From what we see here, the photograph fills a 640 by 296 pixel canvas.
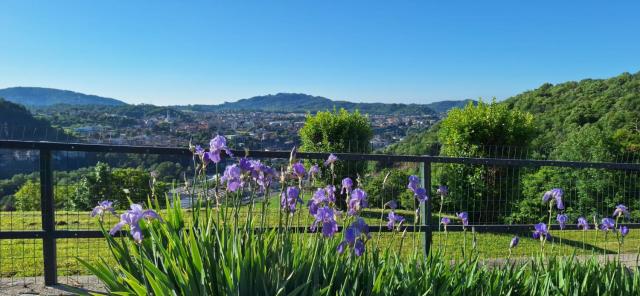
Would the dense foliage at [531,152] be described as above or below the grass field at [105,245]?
above

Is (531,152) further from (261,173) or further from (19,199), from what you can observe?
(261,173)

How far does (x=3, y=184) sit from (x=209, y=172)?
2.60m

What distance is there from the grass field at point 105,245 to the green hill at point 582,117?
2755 millimetres

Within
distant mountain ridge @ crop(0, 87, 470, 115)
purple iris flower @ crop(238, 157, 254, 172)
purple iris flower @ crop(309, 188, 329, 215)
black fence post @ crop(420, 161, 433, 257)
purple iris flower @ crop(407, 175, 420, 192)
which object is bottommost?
black fence post @ crop(420, 161, 433, 257)

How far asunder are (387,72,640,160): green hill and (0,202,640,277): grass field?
2.75 meters

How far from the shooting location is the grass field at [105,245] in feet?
15.9

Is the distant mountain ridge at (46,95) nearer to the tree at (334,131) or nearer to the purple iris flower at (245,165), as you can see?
the tree at (334,131)

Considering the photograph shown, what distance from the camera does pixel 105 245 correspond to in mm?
6148

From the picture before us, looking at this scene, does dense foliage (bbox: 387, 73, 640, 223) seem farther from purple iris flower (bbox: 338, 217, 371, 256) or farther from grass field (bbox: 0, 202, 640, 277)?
purple iris flower (bbox: 338, 217, 371, 256)

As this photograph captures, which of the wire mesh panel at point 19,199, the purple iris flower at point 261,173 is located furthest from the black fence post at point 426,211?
the wire mesh panel at point 19,199

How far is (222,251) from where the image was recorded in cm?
237

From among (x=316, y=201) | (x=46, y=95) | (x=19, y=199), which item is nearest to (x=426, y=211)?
(x=316, y=201)

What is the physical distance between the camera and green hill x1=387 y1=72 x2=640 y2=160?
11.9m

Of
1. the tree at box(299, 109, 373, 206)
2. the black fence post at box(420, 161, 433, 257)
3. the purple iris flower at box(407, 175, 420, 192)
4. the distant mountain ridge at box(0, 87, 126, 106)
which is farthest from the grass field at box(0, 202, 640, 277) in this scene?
the distant mountain ridge at box(0, 87, 126, 106)
